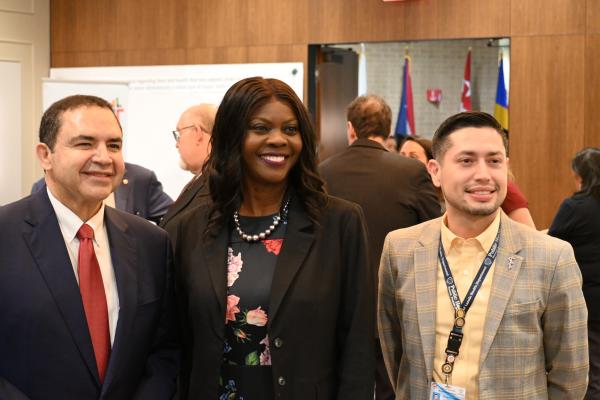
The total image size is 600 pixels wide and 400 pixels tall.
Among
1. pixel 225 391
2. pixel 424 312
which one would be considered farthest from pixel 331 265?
pixel 225 391

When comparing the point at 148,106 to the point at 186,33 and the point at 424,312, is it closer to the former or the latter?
the point at 186,33

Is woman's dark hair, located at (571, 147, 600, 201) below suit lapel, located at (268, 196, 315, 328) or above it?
above

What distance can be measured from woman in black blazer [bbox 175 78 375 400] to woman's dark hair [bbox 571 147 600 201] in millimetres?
3029

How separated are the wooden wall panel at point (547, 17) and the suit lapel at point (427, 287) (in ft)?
15.1

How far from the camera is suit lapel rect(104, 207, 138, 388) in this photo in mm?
2139

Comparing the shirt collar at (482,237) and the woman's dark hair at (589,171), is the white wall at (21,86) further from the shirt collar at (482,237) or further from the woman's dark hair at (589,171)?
the shirt collar at (482,237)

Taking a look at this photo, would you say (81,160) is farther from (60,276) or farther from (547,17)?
(547,17)

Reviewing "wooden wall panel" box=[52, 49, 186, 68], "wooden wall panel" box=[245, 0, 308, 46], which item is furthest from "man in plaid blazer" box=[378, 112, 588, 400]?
"wooden wall panel" box=[52, 49, 186, 68]

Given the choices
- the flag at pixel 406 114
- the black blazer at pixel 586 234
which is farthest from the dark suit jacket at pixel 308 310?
the flag at pixel 406 114

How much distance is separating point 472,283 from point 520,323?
17 centimetres

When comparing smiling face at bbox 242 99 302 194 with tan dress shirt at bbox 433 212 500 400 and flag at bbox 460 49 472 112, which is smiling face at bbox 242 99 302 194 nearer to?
tan dress shirt at bbox 433 212 500 400

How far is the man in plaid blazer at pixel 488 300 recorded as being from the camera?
7.23 ft

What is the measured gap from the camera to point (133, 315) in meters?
2.19

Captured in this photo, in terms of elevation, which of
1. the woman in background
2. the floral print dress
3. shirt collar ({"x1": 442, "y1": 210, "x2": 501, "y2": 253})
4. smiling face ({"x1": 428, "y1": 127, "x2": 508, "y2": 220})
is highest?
the woman in background
